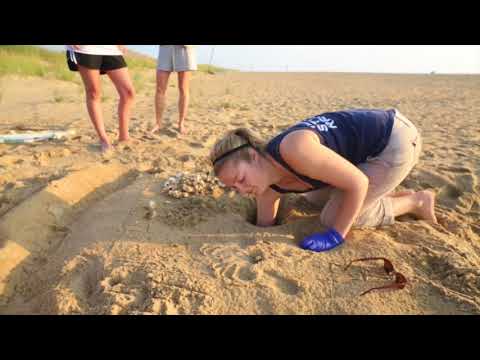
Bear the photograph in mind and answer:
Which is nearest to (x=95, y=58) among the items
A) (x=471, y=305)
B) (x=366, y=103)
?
(x=471, y=305)

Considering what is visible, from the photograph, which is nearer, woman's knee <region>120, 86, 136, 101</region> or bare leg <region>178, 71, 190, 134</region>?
woman's knee <region>120, 86, 136, 101</region>

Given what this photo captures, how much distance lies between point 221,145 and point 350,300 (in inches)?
38.5

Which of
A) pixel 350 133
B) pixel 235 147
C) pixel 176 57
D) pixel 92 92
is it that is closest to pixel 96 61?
pixel 92 92

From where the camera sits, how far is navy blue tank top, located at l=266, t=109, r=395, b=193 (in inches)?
71.4

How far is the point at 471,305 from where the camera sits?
150 centimetres

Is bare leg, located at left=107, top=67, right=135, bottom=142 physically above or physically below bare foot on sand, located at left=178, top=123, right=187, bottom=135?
above

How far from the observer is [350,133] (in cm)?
190

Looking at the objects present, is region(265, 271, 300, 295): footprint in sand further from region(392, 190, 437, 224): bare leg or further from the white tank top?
the white tank top

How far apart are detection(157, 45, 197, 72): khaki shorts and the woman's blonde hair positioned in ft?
7.84

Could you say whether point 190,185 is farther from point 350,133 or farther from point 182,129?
point 182,129

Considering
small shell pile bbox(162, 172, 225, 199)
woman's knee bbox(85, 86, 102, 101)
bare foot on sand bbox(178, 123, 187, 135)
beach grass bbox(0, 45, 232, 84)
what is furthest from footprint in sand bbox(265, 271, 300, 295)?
beach grass bbox(0, 45, 232, 84)

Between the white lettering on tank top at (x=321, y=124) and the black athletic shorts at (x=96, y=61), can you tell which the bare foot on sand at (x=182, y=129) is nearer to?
the black athletic shorts at (x=96, y=61)

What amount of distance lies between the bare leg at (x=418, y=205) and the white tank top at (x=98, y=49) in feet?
8.80
